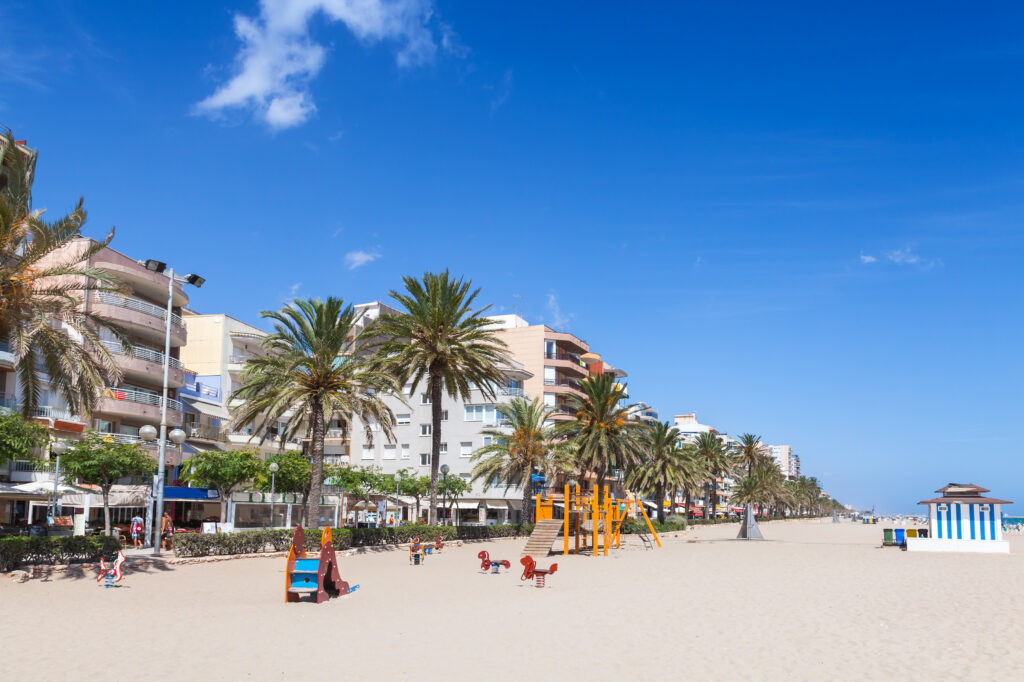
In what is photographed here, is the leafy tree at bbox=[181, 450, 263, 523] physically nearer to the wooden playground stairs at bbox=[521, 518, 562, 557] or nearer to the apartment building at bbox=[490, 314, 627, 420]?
the wooden playground stairs at bbox=[521, 518, 562, 557]

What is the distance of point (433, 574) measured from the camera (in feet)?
91.1

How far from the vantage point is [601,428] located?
5147 cm

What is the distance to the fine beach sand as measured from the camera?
12211 mm

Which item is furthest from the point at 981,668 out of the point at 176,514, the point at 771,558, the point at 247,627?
the point at 176,514

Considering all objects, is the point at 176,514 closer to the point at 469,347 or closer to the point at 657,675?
the point at 469,347

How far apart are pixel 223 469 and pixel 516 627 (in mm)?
29853

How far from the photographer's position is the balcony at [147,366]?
146 feet

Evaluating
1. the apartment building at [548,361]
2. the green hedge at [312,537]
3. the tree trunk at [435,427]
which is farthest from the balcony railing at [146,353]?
the apartment building at [548,361]

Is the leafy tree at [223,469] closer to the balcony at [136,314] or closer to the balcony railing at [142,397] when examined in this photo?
the balcony railing at [142,397]

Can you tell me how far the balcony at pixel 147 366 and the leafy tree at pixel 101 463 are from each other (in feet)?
26.2

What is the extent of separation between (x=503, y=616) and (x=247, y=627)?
17.8 feet

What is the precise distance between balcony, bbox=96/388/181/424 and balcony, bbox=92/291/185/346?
3.46 metres

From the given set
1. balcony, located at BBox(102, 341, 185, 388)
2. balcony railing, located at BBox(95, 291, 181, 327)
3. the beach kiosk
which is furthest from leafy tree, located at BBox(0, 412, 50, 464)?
the beach kiosk

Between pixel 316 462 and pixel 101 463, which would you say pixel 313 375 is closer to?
pixel 316 462
